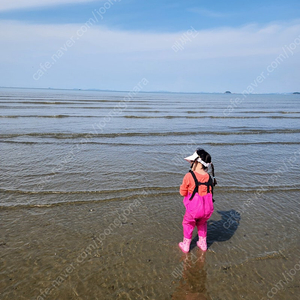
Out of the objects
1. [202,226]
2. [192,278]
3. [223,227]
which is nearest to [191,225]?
[202,226]

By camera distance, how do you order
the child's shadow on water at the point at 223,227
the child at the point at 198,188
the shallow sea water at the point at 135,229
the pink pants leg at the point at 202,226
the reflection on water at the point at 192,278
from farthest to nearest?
the child's shadow on water at the point at 223,227
the pink pants leg at the point at 202,226
the child at the point at 198,188
the shallow sea water at the point at 135,229
the reflection on water at the point at 192,278

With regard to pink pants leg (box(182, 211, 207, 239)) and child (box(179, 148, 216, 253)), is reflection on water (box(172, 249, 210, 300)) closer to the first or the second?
pink pants leg (box(182, 211, 207, 239))

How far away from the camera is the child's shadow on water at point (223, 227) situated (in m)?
4.82

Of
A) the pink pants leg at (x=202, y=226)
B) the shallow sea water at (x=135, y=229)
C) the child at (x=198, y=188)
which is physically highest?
the child at (x=198, y=188)

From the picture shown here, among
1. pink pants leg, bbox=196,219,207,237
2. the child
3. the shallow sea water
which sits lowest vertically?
the shallow sea water

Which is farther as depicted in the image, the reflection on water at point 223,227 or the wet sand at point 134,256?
the reflection on water at point 223,227

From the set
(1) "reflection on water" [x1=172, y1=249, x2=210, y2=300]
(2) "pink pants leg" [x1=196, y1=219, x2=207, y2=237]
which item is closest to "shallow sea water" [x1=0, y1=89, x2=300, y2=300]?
(1) "reflection on water" [x1=172, y1=249, x2=210, y2=300]

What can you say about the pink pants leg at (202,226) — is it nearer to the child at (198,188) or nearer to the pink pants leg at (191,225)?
the pink pants leg at (191,225)

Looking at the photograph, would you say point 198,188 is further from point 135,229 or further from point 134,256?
point 135,229

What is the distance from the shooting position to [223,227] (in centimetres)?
522

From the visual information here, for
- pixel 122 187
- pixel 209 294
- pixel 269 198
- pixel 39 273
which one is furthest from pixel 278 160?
pixel 39 273

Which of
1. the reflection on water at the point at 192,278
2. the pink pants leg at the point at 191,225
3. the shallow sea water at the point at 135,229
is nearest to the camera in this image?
the reflection on water at the point at 192,278

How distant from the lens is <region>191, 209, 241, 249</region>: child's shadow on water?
482 centimetres

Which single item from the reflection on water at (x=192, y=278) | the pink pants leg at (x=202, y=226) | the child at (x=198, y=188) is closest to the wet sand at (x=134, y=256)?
the reflection on water at (x=192, y=278)
